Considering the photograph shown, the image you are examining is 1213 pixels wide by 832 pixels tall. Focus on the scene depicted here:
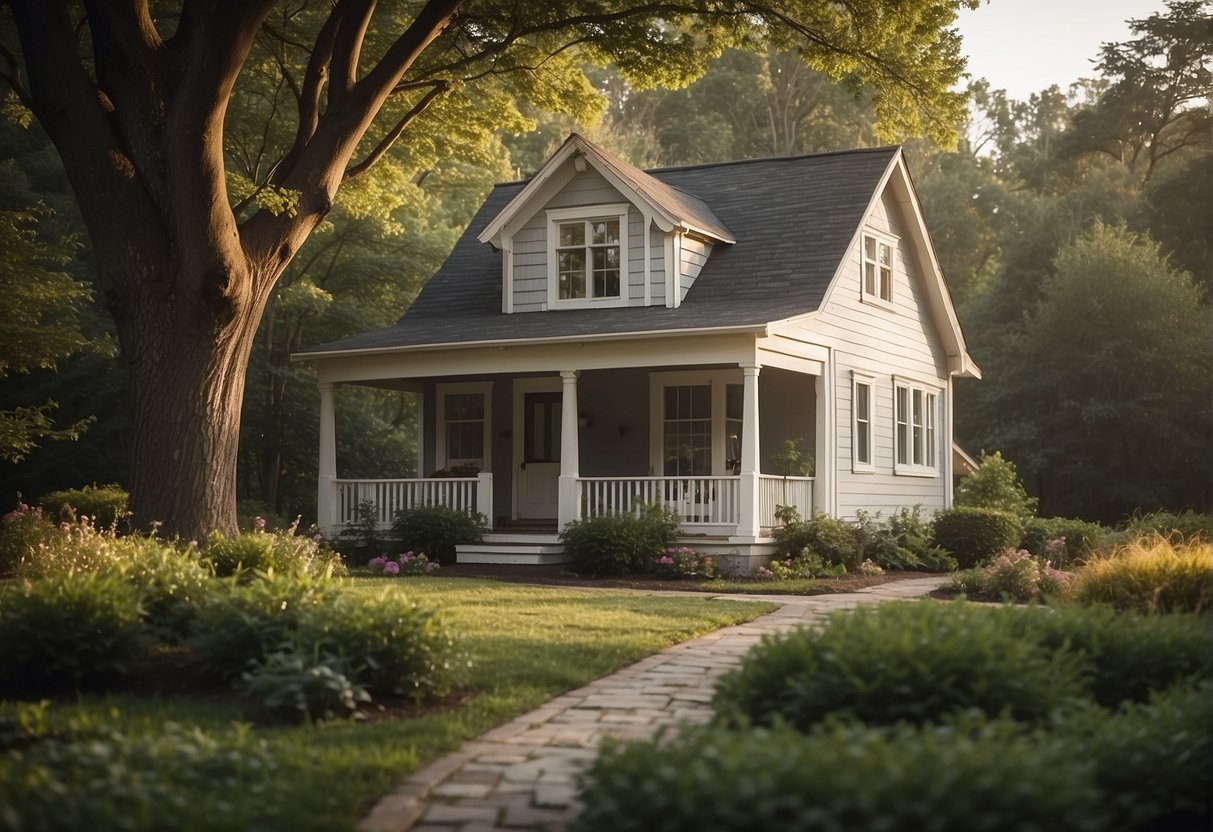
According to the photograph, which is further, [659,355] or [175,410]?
[659,355]

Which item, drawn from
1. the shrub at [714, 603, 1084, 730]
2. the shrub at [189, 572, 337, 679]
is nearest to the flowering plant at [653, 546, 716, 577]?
the shrub at [189, 572, 337, 679]

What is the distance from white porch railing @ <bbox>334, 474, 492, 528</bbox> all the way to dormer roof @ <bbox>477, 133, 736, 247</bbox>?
4.01 meters

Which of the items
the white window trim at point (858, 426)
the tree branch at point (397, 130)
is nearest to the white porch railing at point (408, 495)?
the tree branch at point (397, 130)

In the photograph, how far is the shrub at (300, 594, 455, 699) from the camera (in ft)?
25.4

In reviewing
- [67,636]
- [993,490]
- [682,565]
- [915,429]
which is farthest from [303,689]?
[915,429]

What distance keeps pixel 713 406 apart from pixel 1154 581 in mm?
10439

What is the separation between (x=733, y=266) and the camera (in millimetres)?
21328

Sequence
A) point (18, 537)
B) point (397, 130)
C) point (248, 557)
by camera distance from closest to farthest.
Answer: point (248, 557), point (18, 537), point (397, 130)

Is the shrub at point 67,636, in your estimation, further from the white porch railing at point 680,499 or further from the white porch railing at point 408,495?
the white porch railing at point 408,495

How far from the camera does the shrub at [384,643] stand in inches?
305

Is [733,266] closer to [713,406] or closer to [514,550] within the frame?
[713,406]

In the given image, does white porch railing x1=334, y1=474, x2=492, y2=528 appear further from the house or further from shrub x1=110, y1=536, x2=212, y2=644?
shrub x1=110, y1=536, x2=212, y2=644

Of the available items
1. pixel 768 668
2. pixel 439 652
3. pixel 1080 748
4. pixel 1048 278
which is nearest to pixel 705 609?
pixel 439 652

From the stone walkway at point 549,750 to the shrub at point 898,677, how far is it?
2.11 feet
